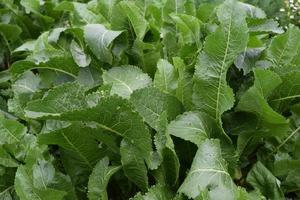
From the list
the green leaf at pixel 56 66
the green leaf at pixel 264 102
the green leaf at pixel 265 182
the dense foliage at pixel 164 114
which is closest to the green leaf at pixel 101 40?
the dense foliage at pixel 164 114

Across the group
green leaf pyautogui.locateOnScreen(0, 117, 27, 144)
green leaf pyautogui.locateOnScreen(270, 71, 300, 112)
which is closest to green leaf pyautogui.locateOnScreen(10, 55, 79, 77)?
green leaf pyautogui.locateOnScreen(0, 117, 27, 144)

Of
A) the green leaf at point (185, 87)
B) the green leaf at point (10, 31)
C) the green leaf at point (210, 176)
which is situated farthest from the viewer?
the green leaf at point (10, 31)

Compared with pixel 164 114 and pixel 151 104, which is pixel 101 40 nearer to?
pixel 151 104

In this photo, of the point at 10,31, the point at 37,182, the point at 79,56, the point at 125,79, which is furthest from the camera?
the point at 10,31

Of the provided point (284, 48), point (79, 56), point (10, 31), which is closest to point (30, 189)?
point (79, 56)

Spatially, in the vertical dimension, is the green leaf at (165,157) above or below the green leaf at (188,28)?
below

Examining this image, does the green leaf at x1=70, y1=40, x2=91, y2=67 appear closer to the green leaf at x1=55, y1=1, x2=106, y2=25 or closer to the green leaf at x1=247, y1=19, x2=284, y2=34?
the green leaf at x1=55, y1=1, x2=106, y2=25

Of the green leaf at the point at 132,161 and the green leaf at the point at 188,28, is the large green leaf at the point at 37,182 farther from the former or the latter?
the green leaf at the point at 188,28

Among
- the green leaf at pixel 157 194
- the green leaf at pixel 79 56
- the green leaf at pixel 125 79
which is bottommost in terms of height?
the green leaf at pixel 157 194
